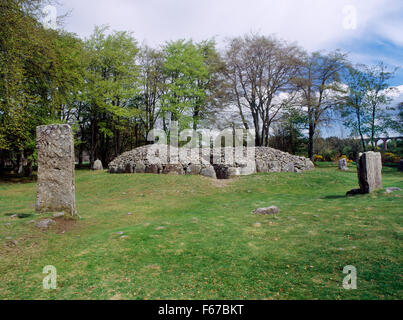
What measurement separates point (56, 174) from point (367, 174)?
11.0 m

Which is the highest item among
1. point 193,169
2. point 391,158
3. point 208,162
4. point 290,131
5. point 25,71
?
point 25,71

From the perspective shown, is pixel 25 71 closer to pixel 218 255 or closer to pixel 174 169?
pixel 174 169

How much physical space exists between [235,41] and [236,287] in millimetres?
26344

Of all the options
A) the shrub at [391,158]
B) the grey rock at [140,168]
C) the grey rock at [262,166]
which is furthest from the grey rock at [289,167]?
the shrub at [391,158]

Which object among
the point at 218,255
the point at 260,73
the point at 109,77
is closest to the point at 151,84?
the point at 109,77

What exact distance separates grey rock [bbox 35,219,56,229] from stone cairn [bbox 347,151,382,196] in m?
10.6

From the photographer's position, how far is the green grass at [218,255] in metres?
3.21

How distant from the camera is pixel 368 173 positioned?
9.40 metres

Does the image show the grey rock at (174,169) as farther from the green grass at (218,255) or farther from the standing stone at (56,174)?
the standing stone at (56,174)

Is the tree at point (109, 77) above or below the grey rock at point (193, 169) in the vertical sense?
above

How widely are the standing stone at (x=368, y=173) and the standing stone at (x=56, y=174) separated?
33.9 feet

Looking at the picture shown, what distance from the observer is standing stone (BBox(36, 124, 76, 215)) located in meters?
7.35

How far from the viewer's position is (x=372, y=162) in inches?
383
